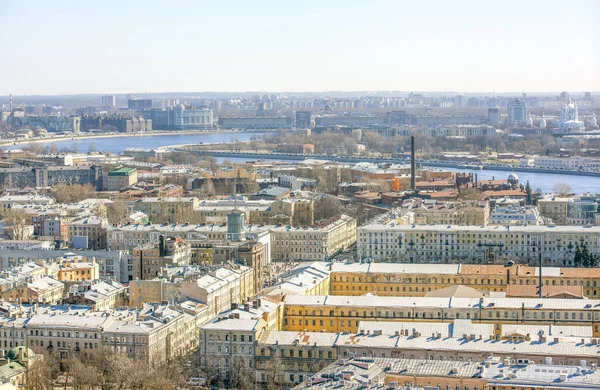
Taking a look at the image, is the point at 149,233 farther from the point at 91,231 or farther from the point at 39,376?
the point at 39,376

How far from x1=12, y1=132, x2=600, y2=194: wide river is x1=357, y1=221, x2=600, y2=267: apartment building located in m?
14.1

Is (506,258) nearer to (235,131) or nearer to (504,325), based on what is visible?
(504,325)

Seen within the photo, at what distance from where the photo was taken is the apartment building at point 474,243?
24.0 m

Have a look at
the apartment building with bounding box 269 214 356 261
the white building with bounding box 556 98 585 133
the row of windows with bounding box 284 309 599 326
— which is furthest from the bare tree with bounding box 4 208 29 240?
the white building with bounding box 556 98 585 133

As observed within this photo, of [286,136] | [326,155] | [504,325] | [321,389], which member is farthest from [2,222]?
[286,136]

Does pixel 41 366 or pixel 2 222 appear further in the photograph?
pixel 2 222

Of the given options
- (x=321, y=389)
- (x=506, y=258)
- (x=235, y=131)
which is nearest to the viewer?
(x=321, y=389)

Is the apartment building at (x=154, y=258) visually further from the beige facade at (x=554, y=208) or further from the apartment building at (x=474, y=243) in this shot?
the beige facade at (x=554, y=208)

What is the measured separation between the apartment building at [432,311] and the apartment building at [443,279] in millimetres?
2737

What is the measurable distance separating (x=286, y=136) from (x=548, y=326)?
51677 mm

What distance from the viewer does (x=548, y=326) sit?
1459 centimetres

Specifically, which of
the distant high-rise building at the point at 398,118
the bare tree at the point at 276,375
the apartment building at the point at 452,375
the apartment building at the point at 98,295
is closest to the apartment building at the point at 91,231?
the apartment building at the point at 98,295

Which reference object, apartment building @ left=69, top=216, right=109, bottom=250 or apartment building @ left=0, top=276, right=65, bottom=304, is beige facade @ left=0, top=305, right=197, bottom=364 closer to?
apartment building @ left=0, top=276, right=65, bottom=304

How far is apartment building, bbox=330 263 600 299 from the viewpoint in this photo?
62.9 ft
